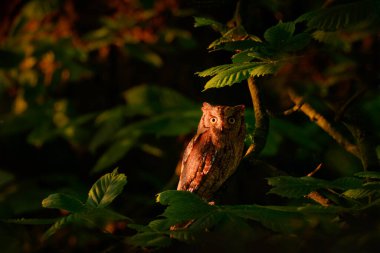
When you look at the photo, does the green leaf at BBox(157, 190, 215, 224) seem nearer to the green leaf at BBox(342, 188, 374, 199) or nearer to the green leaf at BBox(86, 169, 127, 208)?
the green leaf at BBox(86, 169, 127, 208)

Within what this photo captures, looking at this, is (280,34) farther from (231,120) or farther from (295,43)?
(231,120)

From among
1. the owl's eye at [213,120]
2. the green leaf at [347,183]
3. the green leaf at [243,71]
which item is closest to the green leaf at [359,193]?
the green leaf at [347,183]

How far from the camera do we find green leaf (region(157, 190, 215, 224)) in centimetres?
87

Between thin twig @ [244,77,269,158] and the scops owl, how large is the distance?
103mm

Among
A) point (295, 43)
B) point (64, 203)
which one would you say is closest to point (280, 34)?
point (295, 43)

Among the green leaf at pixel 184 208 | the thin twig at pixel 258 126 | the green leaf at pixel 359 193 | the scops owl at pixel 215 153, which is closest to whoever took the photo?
the green leaf at pixel 184 208

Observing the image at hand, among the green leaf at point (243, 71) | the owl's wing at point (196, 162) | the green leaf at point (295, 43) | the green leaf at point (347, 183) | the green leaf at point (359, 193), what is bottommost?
the owl's wing at point (196, 162)

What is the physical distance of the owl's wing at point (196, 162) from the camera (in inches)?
59.5

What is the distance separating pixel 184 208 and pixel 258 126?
1.79 ft

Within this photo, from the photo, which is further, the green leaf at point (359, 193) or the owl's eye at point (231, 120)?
the owl's eye at point (231, 120)

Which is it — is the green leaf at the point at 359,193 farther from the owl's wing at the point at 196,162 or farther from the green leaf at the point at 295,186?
the owl's wing at the point at 196,162

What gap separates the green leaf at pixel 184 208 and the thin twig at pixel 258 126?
0.45 meters

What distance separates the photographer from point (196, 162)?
1529mm

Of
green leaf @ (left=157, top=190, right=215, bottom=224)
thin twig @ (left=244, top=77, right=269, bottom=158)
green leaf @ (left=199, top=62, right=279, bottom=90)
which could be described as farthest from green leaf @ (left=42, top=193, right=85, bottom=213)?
thin twig @ (left=244, top=77, right=269, bottom=158)
